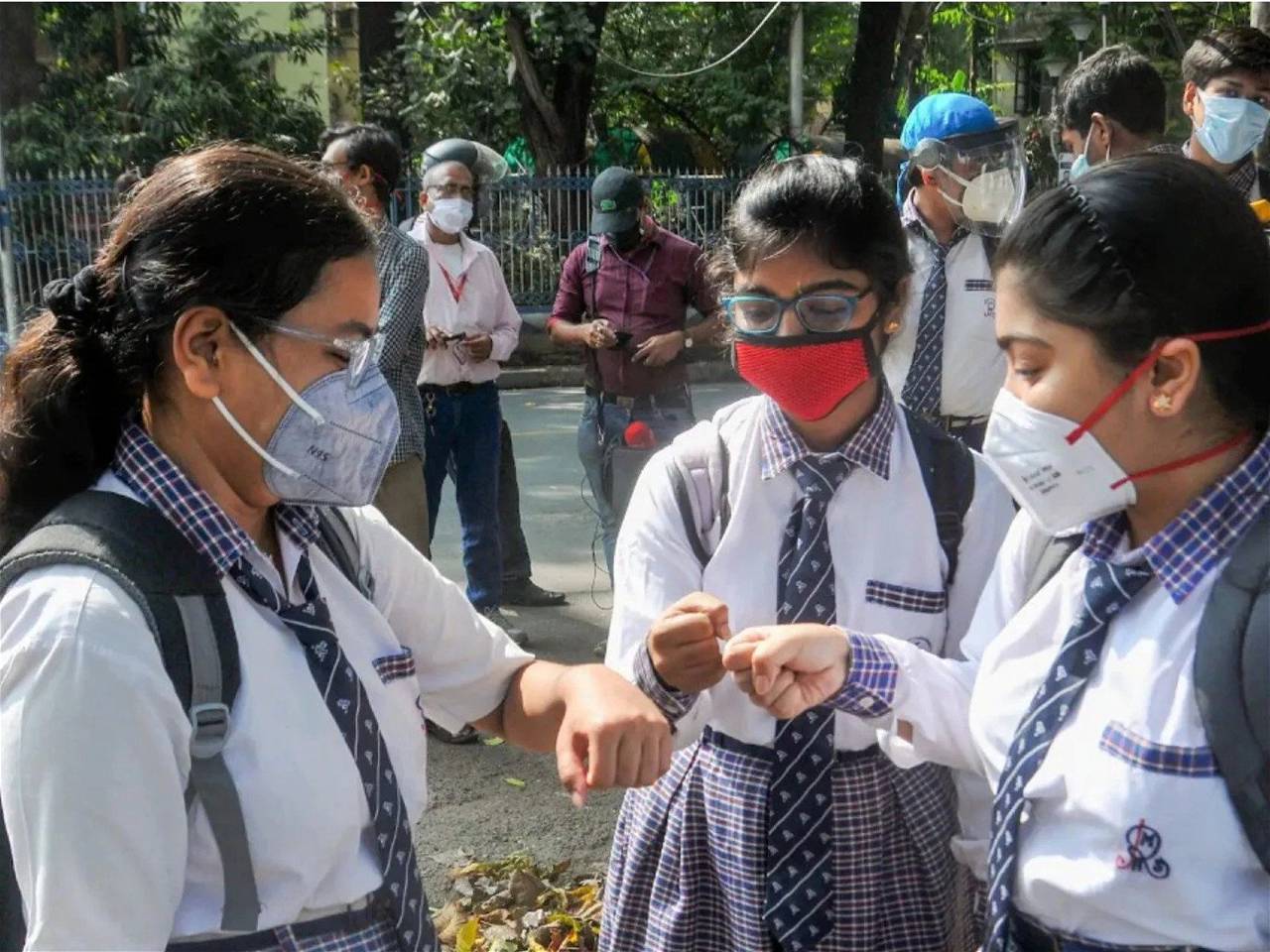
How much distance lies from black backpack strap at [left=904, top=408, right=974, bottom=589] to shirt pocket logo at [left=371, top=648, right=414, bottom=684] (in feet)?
2.71

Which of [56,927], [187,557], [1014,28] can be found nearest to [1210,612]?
[187,557]

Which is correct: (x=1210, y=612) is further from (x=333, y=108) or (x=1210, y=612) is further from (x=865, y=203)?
(x=333, y=108)

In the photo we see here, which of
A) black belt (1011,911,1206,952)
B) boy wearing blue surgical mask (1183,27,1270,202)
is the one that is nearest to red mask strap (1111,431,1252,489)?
black belt (1011,911,1206,952)

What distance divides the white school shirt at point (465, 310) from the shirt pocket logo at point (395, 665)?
169 inches

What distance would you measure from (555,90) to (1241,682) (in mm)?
16614

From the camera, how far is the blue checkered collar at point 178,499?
1713 mm

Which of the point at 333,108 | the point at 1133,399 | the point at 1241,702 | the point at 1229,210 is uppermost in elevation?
the point at 1229,210

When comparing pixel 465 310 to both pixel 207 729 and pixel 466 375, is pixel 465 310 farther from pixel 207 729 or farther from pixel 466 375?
pixel 207 729

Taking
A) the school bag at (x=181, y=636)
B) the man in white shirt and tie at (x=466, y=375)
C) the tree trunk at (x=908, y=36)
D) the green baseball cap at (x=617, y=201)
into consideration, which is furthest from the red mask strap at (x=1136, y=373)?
the tree trunk at (x=908, y=36)

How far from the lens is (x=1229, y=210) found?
1.72m

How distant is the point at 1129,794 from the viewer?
63.2 inches

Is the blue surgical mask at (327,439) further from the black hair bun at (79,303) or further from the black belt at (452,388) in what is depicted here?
the black belt at (452,388)

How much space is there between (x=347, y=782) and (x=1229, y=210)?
1.23m

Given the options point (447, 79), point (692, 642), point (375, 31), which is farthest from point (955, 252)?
point (375, 31)
